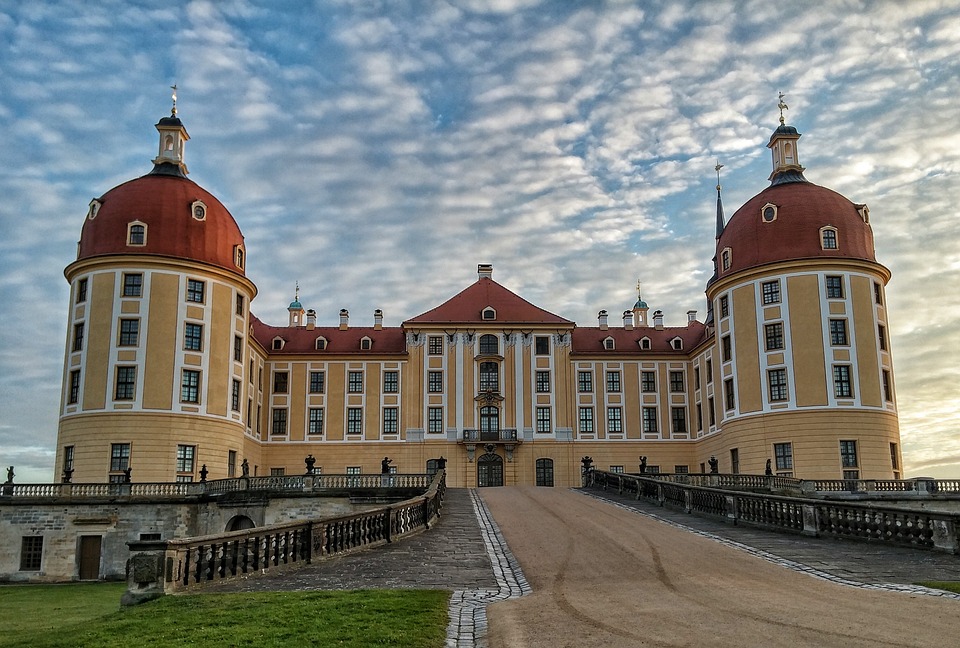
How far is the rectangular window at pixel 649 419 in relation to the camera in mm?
58562

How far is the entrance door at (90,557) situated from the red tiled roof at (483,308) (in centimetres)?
2418

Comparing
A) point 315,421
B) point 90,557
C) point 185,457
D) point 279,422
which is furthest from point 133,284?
point 315,421

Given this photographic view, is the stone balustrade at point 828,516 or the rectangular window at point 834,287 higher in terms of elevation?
the rectangular window at point 834,287

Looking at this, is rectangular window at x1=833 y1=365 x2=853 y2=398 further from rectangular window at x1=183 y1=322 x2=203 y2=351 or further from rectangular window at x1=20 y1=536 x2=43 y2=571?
rectangular window at x1=20 y1=536 x2=43 y2=571

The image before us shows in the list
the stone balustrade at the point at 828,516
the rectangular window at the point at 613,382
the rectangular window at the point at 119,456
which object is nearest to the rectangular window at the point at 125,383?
the rectangular window at the point at 119,456

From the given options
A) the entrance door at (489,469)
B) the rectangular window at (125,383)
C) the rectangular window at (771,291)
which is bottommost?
the entrance door at (489,469)

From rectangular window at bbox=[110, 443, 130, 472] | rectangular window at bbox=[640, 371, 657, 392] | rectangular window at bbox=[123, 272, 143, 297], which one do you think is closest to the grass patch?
rectangular window at bbox=[110, 443, 130, 472]

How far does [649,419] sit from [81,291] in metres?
35.0

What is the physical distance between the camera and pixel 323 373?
5912 cm

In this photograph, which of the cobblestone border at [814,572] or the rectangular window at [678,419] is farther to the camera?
the rectangular window at [678,419]

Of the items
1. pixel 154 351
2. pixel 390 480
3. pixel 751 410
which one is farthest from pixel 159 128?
pixel 751 410

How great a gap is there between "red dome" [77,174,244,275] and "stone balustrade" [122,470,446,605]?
27.8 m

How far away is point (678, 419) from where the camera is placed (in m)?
58.8

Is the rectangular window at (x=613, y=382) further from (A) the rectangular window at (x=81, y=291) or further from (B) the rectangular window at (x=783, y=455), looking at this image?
(A) the rectangular window at (x=81, y=291)
